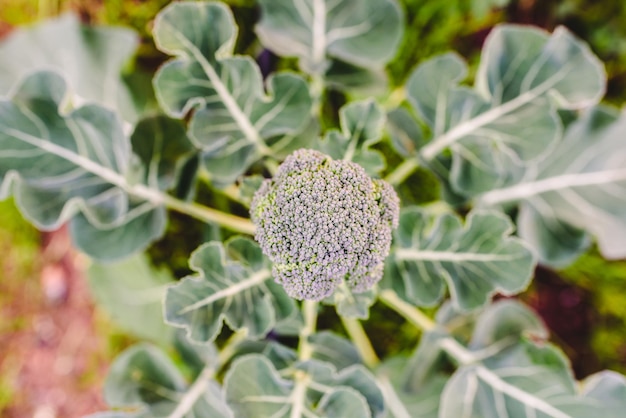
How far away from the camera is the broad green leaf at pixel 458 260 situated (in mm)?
1142

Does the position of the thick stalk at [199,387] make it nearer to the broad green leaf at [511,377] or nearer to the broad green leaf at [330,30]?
the broad green leaf at [511,377]

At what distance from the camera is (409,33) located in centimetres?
176

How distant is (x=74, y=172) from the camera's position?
1.21 m

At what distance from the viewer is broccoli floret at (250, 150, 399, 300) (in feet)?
3.01

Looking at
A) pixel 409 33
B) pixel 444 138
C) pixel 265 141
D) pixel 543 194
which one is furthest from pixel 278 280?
pixel 409 33

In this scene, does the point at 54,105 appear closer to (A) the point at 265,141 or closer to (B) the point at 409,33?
(A) the point at 265,141

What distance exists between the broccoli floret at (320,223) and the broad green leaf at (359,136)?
0.12 m

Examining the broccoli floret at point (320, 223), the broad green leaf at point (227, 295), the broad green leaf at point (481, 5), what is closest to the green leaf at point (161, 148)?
the broad green leaf at point (227, 295)

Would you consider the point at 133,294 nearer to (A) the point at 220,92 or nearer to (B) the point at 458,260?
(A) the point at 220,92

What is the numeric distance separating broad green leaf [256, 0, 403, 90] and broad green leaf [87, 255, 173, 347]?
673 mm

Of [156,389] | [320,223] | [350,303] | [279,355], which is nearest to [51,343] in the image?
[156,389]

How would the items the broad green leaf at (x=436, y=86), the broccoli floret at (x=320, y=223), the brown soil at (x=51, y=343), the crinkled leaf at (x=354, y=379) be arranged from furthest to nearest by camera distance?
the brown soil at (x=51, y=343)
the broad green leaf at (x=436, y=86)
the crinkled leaf at (x=354, y=379)
the broccoli floret at (x=320, y=223)

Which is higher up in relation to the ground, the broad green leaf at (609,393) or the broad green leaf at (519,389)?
the broad green leaf at (609,393)

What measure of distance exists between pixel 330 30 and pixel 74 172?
59 cm
